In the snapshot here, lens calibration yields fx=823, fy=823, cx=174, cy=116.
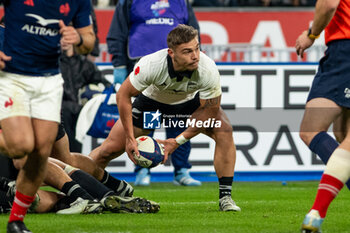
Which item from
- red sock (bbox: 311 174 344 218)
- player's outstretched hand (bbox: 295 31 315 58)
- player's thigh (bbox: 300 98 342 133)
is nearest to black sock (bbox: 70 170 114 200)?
player's thigh (bbox: 300 98 342 133)

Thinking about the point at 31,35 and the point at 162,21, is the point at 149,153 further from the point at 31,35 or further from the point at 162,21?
the point at 162,21

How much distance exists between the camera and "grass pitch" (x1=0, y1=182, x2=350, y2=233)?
5.92m

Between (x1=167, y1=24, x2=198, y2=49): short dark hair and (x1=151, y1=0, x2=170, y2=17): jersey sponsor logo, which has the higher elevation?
(x1=167, y1=24, x2=198, y2=49): short dark hair

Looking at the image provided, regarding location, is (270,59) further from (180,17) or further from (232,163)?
(232,163)

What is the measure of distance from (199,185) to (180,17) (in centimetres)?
223

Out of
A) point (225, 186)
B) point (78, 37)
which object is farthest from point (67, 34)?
point (225, 186)

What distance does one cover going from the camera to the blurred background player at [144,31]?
1023 cm

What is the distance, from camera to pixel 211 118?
289 inches

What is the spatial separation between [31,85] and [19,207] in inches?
32.5

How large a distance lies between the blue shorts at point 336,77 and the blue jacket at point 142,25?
14.9ft

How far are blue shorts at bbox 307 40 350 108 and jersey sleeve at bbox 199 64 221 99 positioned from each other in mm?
1484

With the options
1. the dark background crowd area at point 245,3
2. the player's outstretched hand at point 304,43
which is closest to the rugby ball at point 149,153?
the player's outstretched hand at point 304,43

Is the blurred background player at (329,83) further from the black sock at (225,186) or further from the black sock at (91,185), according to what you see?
the black sock at (91,185)

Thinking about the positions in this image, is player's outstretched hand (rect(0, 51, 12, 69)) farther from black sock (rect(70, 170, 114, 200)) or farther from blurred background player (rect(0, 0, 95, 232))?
black sock (rect(70, 170, 114, 200))
